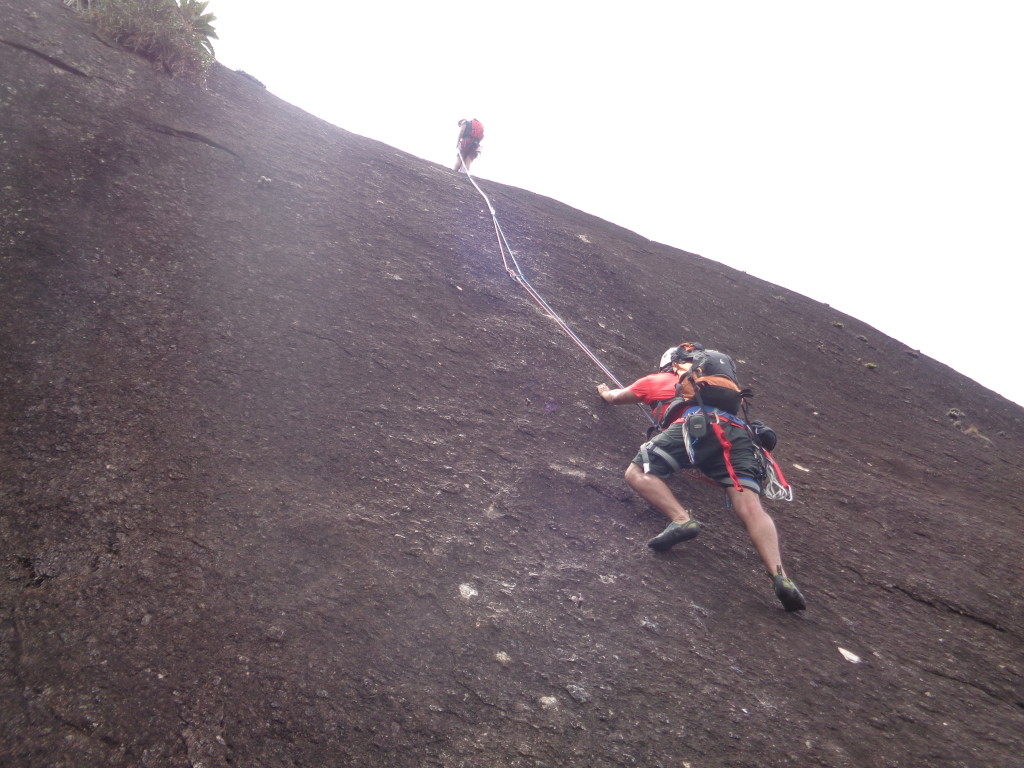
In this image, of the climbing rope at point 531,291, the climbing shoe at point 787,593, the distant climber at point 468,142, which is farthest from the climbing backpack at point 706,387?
the distant climber at point 468,142

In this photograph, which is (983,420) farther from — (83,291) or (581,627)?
(83,291)

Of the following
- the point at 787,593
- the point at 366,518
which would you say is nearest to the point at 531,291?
the point at 366,518

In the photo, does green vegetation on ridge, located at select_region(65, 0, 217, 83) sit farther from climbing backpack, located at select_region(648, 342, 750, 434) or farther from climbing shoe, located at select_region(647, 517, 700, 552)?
climbing shoe, located at select_region(647, 517, 700, 552)

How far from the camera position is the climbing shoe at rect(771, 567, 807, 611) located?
4.32 meters

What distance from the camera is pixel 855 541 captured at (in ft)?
18.2

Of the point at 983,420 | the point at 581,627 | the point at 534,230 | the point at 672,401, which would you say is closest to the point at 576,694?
the point at 581,627

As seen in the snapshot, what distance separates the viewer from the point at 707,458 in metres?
4.81

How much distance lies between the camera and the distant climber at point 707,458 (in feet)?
14.9

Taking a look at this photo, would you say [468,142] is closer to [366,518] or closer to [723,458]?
[723,458]

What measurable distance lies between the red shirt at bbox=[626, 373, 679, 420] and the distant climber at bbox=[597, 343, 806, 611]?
0.63 ft

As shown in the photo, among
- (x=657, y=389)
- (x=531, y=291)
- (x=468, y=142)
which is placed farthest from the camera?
(x=468, y=142)

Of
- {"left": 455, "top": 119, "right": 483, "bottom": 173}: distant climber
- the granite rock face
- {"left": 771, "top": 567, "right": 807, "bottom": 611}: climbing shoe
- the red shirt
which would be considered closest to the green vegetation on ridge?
the granite rock face

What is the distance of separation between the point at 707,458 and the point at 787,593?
101 centimetres

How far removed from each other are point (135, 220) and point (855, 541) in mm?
6554
